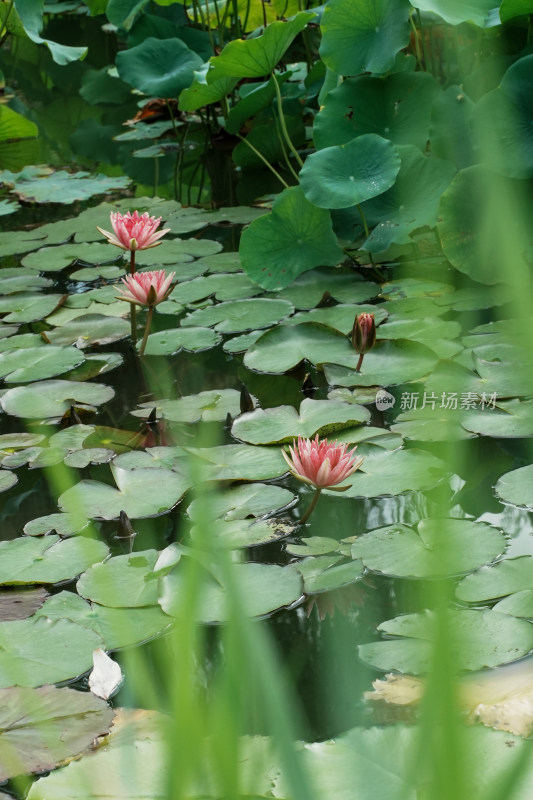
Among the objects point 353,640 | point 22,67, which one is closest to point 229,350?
point 353,640

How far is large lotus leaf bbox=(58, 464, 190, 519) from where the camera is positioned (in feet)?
4.48

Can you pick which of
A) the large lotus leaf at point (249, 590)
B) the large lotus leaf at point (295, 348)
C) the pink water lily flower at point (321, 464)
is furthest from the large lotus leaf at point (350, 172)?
the large lotus leaf at point (249, 590)

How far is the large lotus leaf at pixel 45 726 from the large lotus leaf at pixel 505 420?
809mm

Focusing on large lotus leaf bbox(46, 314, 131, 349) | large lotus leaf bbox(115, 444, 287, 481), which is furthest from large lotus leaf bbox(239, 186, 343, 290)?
large lotus leaf bbox(115, 444, 287, 481)

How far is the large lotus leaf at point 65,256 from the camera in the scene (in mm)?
2512

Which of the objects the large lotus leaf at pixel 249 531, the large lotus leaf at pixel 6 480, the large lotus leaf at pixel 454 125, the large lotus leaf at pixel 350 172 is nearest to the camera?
the large lotus leaf at pixel 249 531

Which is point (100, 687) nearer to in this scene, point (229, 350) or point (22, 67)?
point (229, 350)

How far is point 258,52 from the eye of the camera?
232cm

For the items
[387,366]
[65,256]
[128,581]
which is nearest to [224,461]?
[128,581]

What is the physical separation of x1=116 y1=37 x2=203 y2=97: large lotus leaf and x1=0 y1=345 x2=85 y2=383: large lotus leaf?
68.0 inches

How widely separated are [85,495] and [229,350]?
625mm

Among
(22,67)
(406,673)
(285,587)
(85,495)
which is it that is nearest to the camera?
(406,673)

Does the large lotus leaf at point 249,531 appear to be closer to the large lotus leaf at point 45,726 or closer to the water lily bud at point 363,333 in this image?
the large lotus leaf at point 45,726

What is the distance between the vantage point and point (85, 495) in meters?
1.41
